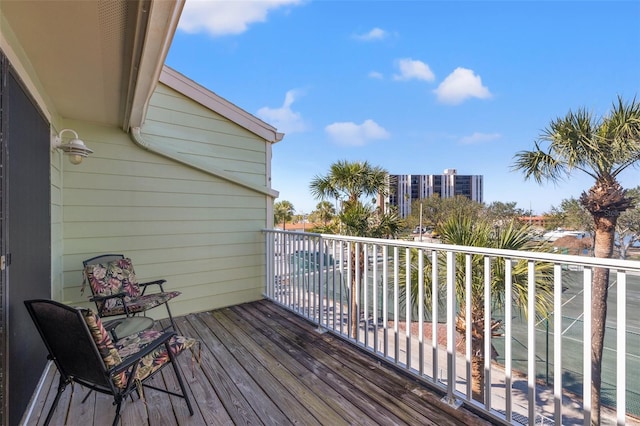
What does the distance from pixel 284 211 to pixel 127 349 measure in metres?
28.8

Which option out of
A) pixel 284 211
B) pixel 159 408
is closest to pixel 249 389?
pixel 159 408

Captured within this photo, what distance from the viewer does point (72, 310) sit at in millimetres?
1413

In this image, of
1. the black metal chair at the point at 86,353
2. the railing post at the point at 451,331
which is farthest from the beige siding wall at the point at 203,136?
the railing post at the point at 451,331

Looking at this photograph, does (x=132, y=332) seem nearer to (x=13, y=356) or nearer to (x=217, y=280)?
(x=13, y=356)

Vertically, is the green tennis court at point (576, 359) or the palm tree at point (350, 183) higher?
the palm tree at point (350, 183)

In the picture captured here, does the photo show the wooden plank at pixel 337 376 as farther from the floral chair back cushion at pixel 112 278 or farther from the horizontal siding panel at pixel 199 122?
the horizontal siding panel at pixel 199 122

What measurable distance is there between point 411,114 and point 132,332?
2551cm

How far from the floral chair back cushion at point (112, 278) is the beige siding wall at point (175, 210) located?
0.42 m

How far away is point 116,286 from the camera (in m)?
2.97

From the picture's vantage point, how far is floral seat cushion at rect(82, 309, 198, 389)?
147 centimetres

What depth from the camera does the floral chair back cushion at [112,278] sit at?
2.85m

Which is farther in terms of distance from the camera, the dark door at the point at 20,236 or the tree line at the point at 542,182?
the tree line at the point at 542,182

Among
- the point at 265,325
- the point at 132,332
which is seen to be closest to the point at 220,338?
the point at 265,325

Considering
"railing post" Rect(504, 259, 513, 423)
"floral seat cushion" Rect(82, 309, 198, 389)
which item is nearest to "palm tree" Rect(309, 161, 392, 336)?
"railing post" Rect(504, 259, 513, 423)
